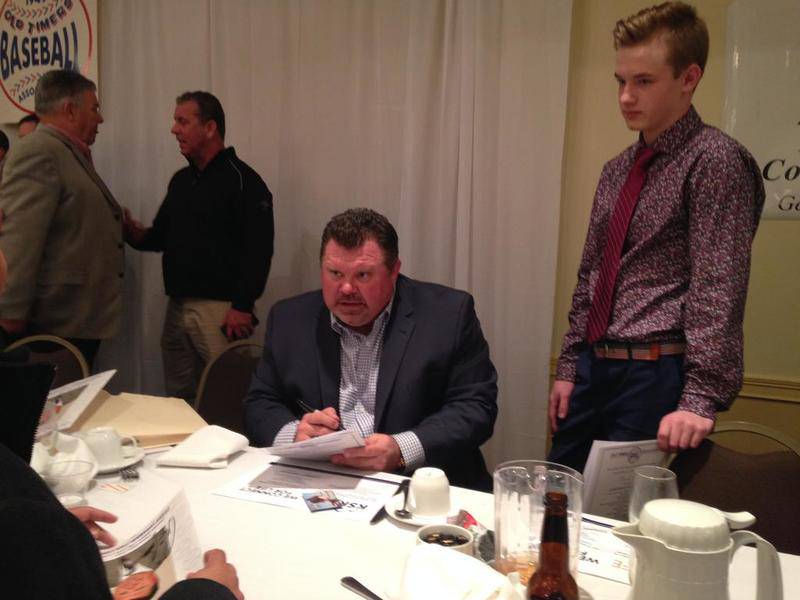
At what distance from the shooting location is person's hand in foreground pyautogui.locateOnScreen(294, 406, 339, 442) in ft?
5.41

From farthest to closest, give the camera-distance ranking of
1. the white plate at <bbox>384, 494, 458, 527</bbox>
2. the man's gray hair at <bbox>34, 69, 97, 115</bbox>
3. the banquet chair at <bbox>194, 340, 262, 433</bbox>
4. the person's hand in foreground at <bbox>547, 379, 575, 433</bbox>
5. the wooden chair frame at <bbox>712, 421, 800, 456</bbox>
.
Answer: the man's gray hair at <bbox>34, 69, 97, 115</bbox> < the banquet chair at <bbox>194, 340, 262, 433</bbox> < the person's hand in foreground at <bbox>547, 379, 575, 433</bbox> < the wooden chair frame at <bbox>712, 421, 800, 456</bbox> < the white plate at <bbox>384, 494, 458, 527</bbox>

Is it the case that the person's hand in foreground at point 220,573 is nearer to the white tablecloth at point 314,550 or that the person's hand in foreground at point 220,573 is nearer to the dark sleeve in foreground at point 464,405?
the white tablecloth at point 314,550

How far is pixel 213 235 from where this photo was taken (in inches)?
120

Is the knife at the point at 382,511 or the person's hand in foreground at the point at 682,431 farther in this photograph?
the person's hand in foreground at the point at 682,431

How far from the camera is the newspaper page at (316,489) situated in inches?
51.8

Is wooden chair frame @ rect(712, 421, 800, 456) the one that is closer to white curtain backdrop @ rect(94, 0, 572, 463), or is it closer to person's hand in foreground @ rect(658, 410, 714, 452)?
person's hand in foreground @ rect(658, 410, 714, 452)

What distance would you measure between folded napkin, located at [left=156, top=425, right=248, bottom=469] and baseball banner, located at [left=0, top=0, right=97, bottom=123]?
2736 mm

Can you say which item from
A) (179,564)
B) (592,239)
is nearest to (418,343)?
(592,239)

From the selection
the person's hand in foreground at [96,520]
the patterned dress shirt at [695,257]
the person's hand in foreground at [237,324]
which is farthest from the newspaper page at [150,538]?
the person's hand in foreground at [237,324]

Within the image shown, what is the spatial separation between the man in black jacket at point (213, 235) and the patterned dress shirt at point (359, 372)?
120 cm

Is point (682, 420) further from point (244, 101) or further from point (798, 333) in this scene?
point (244, 101)

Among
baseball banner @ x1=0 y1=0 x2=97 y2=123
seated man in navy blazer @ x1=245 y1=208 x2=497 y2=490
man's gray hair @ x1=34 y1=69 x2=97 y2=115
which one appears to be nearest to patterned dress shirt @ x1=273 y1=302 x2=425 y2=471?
seated man in navy blazer @ x1=245 y1=208 x2=497 y2=490

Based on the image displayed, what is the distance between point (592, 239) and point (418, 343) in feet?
1.97

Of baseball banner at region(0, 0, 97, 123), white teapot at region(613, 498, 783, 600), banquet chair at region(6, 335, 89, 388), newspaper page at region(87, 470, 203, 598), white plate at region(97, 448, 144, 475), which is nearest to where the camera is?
white teapot at region(613, 498, 783, 600)
